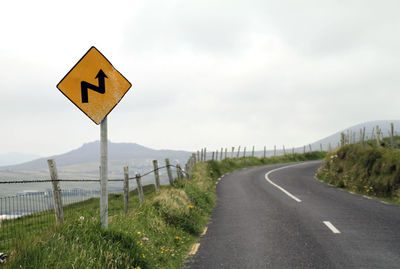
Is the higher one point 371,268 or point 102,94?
point 102,94

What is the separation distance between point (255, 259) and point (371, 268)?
1.96 metres

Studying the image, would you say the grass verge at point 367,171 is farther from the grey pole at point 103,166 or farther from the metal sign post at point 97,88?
the metal sign post at point 97,88

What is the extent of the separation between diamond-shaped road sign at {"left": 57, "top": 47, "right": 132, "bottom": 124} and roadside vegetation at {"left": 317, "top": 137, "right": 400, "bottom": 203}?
12445 mm

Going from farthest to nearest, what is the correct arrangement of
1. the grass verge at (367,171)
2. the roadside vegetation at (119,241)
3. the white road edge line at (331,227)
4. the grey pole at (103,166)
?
the grass verge at (367,171) → the white road edge line at (331,227) → the grey pole at (103,166) → the roadside vegetation at (119,241)

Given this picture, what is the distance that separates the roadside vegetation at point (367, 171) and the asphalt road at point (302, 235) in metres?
2.05

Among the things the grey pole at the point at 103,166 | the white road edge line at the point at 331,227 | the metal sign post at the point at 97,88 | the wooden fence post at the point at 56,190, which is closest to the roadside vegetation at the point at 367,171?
the white road edge line at the point at 331,227

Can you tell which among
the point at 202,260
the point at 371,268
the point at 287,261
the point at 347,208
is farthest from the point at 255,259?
the point at 347,208

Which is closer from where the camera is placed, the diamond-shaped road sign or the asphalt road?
the diamond-shaped road sign

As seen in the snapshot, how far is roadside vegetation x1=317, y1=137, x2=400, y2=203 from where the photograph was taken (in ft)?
46.7

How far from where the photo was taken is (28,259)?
4.05 m

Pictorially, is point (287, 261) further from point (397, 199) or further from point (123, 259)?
point (397, 199)

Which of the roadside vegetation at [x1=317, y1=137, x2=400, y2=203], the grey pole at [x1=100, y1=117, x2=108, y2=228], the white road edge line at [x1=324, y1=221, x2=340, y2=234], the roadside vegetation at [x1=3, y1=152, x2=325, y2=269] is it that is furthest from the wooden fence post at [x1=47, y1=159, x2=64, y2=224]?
the roadside vegetation at [x1=317, y1=137, x2=400, y2=203]

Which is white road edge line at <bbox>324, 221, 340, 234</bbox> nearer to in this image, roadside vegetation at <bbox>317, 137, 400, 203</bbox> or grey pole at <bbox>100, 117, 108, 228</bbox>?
grey pole at <bbox>100, 117, 108, 228</bbox>

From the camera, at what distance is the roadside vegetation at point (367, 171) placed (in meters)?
14.2
